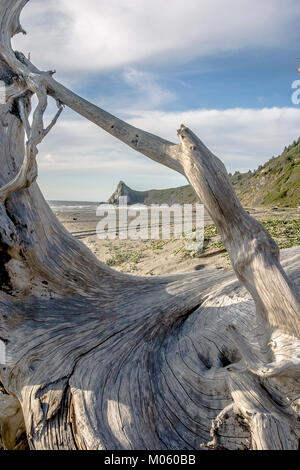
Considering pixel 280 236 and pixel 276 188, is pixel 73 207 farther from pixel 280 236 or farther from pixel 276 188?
pixel 280 236

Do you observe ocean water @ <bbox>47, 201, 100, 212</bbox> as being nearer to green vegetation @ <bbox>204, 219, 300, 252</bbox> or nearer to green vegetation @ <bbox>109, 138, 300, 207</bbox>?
green vegetation @ <bbox>109, 138, 300, 207</bbox>

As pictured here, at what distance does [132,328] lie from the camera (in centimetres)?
365

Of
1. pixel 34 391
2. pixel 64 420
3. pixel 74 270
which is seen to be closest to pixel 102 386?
pixel 64 420

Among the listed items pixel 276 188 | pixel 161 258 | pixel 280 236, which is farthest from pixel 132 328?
pixel 276 188

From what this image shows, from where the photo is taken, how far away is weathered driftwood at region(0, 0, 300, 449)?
2539 millimetres

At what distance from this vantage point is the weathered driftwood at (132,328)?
2539 mm
